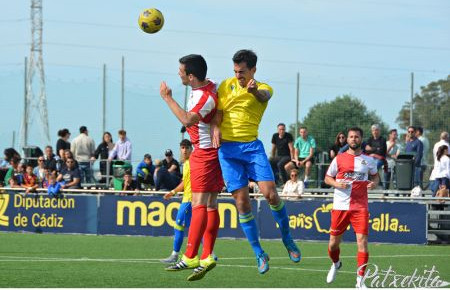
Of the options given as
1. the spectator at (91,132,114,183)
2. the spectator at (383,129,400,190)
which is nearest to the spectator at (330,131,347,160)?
the spectator at (383,129,400,190)

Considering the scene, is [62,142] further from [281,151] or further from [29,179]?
[281,151]

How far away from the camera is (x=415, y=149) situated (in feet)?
85.5

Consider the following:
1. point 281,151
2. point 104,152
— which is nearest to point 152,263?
point 281,151

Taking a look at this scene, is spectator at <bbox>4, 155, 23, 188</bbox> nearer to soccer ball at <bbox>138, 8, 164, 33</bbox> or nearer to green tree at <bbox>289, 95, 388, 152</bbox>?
green tree at <bbox>289, 95, 388, 152</bbox>

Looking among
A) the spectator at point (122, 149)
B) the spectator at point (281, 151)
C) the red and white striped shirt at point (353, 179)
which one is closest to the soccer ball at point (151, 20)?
the red and white striped shirt at point (353, 179)

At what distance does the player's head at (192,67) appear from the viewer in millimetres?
11523

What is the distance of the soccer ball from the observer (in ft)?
42.3

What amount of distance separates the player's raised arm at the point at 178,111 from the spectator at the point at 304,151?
50.2ft

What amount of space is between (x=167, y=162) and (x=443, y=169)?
640 cm

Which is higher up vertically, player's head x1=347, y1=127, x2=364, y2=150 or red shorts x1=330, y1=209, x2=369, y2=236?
player's head x1=347, y1=127, x2=364, y2=150

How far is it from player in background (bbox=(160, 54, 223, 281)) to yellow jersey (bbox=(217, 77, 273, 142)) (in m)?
0.18

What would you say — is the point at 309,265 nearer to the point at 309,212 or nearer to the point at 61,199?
the point at 309,212

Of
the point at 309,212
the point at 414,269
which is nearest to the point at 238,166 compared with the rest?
the point at 414,269

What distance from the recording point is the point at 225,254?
19.5 meters
